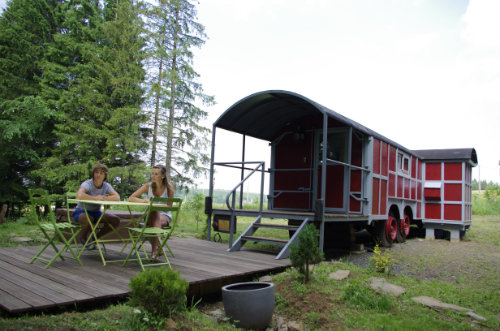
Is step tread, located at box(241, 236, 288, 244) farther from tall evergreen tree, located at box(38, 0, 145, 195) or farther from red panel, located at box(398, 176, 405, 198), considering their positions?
tall evergreen tree, located at box(38, 0, 145, 195)

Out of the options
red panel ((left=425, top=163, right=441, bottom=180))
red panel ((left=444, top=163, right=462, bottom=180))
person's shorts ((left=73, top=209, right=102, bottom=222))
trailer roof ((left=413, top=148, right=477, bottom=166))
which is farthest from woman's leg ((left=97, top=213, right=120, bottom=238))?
red panel ((left=444, top=163, right=462, bottom=180))

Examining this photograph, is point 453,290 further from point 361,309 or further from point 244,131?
point 244,131

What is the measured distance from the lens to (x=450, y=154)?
11.5 m

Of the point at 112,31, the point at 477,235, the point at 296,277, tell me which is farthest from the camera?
the point at 112,31

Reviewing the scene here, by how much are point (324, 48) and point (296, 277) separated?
15.4 m

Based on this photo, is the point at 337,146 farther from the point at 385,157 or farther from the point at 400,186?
the point at 400,186

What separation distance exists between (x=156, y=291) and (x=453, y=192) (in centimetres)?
1084

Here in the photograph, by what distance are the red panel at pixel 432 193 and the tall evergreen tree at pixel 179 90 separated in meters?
8.31

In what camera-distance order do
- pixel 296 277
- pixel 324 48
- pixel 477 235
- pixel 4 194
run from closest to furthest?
pixel 296 277 → pixel 477 235 → pixel 4 194 → pixel 324 48

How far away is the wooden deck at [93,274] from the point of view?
3188 mm

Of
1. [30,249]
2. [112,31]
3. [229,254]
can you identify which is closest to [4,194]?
[112,31]

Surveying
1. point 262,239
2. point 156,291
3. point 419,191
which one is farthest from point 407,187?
point 156,291

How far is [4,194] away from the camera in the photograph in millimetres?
13656

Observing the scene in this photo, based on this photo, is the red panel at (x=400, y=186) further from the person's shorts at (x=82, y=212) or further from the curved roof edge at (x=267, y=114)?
the person's shorts at (x=82, y=212)
